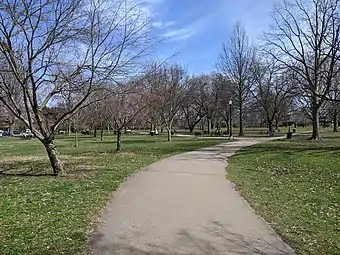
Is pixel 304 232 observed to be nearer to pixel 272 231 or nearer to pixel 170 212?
pixel 272 231

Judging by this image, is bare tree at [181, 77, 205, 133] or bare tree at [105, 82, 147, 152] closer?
bare tree at [105, 82, 147, 152]

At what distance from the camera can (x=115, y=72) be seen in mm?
13109

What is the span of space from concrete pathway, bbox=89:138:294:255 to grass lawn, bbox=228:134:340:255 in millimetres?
378

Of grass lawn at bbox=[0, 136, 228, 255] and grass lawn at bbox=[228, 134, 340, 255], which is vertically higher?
grass lawn at bbox=[0, 136, 228, 255]

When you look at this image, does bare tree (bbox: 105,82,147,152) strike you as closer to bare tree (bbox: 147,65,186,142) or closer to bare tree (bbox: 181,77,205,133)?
bare tree (bbox: 147,65,186,142)

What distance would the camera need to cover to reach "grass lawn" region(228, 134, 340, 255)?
614 centimetres

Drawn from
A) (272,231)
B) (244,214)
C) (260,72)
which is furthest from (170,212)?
(260,72)

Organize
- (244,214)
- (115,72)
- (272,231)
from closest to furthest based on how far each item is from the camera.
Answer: (272,231) → (244,214) → (115,72)

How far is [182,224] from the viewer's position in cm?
683

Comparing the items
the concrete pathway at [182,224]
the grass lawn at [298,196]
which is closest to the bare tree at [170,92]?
the grass lawn at [298,196]

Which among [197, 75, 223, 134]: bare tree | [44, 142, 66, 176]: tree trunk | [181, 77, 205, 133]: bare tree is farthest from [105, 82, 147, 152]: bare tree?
[197, 75, 223, 134]: bare tree

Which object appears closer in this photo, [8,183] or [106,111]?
[8,183]

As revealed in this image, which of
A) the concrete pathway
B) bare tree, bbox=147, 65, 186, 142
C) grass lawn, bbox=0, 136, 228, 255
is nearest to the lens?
the concrete pathway

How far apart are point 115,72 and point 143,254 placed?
345 inches
